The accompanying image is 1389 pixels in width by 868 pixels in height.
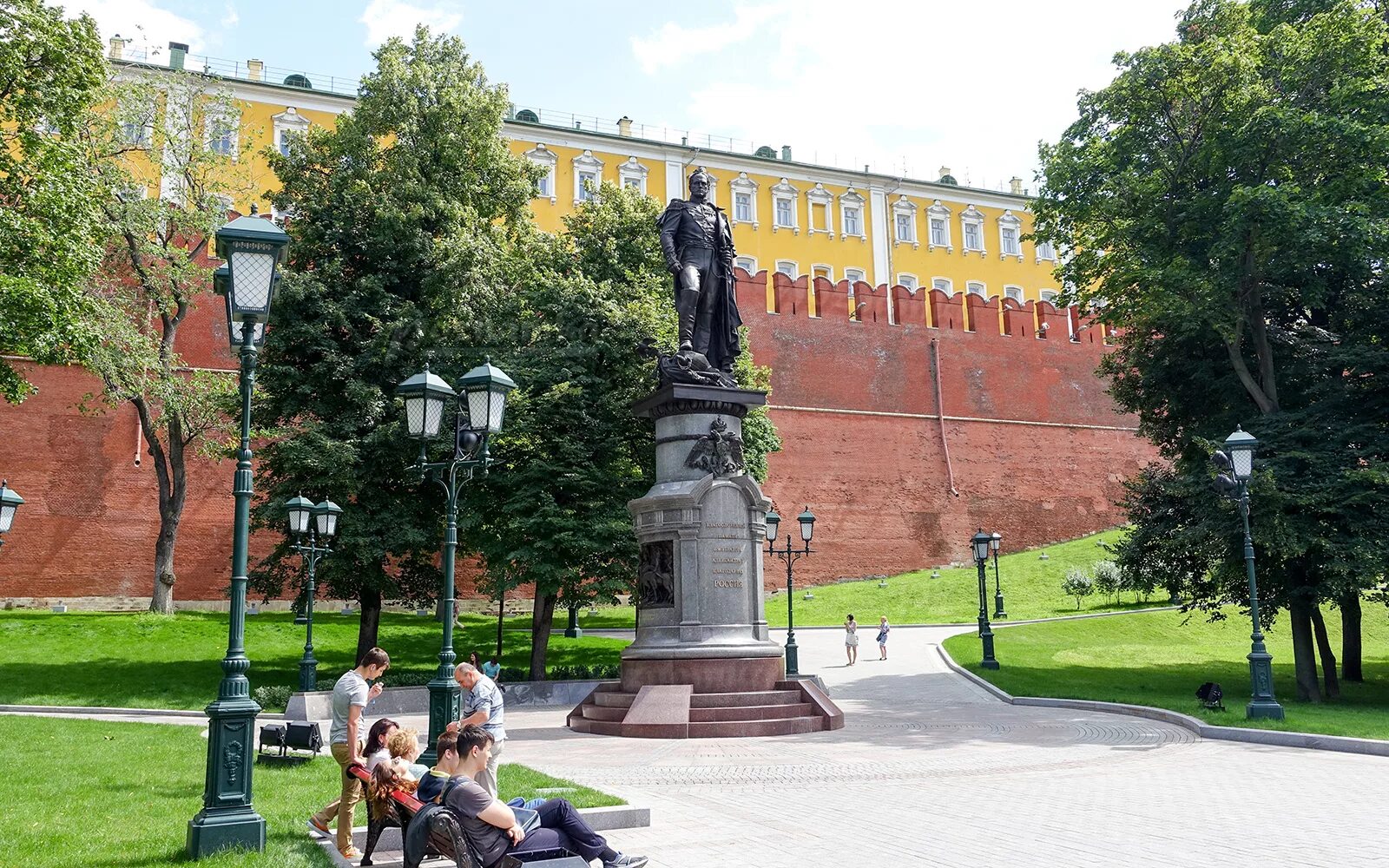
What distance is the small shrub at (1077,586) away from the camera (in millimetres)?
35375

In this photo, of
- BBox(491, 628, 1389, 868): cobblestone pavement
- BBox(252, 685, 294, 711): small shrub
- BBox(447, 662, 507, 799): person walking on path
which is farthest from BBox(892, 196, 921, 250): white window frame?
BBox(447, 662, 507, 799): person walking on path

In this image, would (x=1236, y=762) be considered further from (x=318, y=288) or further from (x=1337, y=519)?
(x=318, y=288)

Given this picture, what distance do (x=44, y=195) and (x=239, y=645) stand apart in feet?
45.6

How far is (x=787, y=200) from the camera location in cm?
4969

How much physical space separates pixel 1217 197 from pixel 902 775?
44.5 feet

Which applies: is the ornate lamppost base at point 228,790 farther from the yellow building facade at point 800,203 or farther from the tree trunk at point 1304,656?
the yellow building facade at point 800,203

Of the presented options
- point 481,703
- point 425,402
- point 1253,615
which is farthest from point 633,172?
point 481,703

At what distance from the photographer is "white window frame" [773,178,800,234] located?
49344mm

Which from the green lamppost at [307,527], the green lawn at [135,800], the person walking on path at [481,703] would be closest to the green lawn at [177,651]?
the green lamppost at [307,527]

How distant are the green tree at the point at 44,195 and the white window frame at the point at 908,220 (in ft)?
126

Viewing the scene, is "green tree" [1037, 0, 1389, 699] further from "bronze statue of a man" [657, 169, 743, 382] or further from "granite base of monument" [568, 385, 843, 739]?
"granite base of monument" [568, 385, 843, 739]

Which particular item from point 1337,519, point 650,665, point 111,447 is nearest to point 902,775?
point 650,665

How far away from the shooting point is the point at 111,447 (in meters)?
31.5

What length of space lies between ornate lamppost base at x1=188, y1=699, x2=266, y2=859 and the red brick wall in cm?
2714
